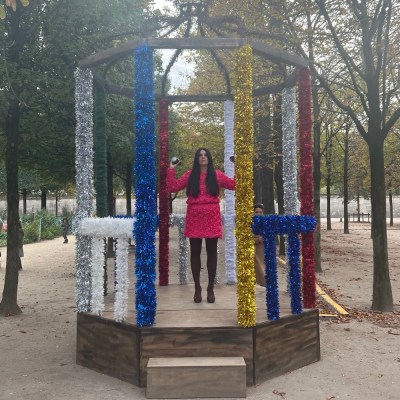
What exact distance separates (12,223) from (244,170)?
5261mm

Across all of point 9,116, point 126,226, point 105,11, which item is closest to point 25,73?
point 9,116

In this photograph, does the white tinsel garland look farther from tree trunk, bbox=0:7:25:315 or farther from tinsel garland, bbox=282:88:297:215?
tree trunk, bbox=0:7:25:315

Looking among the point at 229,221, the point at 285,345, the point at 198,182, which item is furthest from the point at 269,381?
the point at 229,221

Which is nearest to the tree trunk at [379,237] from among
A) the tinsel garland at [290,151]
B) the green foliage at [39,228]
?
the tinsel garland at [290,151]

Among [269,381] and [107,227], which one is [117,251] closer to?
[107,227]

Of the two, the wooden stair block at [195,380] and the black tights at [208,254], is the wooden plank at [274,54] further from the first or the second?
the wooden stair block at [195,380]

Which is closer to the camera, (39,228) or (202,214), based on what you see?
(202,214)

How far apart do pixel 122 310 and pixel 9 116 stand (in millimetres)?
5160

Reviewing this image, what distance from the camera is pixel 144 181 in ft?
15.1

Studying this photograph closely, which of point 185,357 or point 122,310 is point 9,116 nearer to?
point 122,310

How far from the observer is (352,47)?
38.5ft

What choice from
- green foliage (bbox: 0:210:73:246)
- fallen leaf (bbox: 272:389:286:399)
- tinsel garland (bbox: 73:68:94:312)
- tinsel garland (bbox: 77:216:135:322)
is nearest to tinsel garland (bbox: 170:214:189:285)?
tinsel garland (bbox: 73:68:94:312)

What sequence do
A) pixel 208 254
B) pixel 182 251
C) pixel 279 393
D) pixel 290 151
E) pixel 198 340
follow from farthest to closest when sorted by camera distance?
1. pixel 182 251
2. pixel 290 151
3. pixel 208 254
4. pixel 198 340
5. pixel 279 393

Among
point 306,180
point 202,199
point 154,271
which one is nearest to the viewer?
point 154,271
